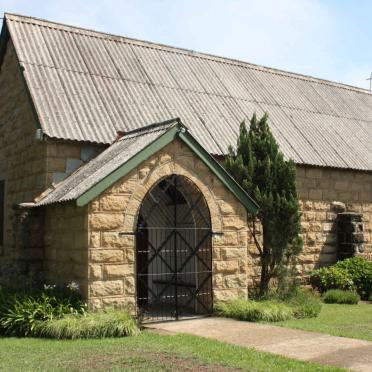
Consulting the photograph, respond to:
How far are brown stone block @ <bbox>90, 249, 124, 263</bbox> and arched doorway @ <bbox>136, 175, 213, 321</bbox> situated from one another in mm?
659

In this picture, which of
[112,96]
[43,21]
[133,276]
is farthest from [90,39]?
[133,276]

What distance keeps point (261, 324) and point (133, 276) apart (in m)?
2.65

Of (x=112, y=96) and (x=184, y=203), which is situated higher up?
(x=112, y=96)

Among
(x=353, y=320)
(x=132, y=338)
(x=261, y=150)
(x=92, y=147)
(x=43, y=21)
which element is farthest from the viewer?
(x=43, y=21)

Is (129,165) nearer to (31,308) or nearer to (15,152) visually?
(31,308)

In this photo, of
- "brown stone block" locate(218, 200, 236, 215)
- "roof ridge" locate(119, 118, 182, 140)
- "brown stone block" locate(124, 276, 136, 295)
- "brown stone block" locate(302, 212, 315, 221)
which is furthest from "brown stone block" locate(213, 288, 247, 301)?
"brown stone block" locate(302, 212, 315, 221)

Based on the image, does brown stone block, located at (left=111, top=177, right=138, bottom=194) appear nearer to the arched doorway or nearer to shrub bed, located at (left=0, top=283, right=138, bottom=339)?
the arched doorway

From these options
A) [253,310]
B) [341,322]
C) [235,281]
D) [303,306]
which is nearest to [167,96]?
[235,281]

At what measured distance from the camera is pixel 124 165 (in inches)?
435

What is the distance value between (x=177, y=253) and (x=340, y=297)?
4.48 metres

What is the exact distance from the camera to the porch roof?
35.6 ft

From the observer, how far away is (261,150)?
567 inches

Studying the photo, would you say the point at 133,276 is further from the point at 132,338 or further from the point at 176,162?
the point at 176,162

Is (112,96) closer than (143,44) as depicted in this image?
Yes
